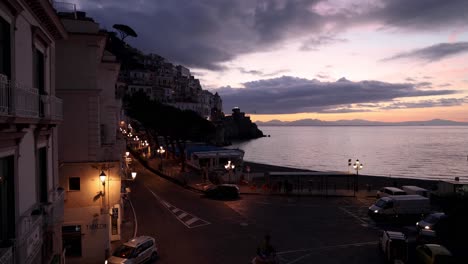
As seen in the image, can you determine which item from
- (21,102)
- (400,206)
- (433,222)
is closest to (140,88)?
(400,206)

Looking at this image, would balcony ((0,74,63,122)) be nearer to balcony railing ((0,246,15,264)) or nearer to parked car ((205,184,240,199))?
balcony railing ((0,246,15,264))

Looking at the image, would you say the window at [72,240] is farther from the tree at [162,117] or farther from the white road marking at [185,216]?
the tree at [162,117]

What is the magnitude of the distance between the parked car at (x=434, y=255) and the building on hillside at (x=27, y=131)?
650 inches

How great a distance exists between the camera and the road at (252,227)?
21578 mm

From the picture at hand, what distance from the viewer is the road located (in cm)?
2158

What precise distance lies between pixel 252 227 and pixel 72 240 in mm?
12041

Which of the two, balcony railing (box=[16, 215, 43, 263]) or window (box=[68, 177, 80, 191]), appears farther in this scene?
window (box=[68, 177, 80, 191])

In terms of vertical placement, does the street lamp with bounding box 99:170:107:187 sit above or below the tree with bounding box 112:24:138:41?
below

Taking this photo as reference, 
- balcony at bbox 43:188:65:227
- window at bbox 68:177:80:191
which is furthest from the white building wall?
window at bbox 68:177:80:191

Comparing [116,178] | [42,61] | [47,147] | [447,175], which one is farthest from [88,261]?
[447,175]

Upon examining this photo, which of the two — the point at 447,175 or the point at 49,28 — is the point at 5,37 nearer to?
the point at 49,28

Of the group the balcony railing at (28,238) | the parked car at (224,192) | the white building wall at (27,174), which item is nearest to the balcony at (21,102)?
the white building wall at (27,174)

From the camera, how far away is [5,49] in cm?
793

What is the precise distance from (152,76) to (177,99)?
1310 centimetres
